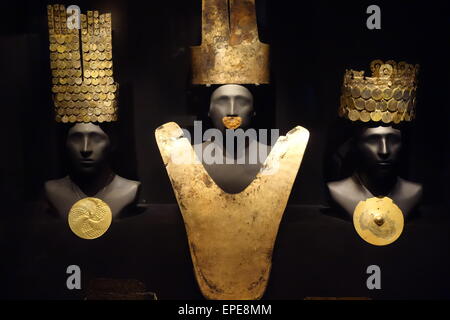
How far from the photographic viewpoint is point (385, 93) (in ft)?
8.43

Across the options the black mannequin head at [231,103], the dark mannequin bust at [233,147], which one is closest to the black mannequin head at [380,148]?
the dark mannequin bust at [233,147]

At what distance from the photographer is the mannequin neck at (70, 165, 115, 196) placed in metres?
2.75

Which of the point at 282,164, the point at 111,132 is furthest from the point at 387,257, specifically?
the point at 111,132

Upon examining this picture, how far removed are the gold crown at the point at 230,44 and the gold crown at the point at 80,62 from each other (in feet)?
1.64

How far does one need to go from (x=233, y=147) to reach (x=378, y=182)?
772 mm

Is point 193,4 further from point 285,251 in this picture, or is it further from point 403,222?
point 403,222

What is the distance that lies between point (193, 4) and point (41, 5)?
2.57 ft

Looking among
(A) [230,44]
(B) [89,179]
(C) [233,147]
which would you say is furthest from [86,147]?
(A) [230,44]

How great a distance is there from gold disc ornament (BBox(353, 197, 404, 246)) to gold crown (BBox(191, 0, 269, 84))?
877 mm

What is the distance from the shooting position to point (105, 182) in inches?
109

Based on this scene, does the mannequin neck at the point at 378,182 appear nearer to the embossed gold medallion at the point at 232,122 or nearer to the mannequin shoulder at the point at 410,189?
the mannequin shoulder at the point at 410,189

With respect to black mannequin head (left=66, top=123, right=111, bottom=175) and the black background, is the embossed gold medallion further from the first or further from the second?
black mannequin head (left=66, top=123, right=111, bottom=175)

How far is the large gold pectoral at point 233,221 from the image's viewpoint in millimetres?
2566

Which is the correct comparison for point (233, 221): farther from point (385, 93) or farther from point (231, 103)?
point (385, 93)
